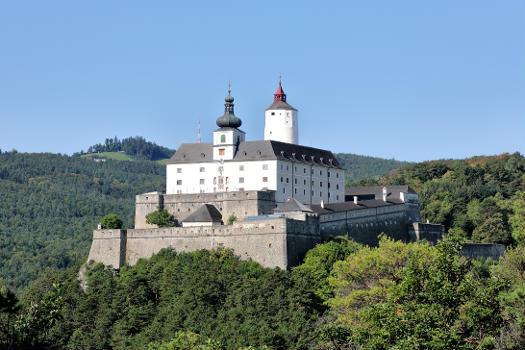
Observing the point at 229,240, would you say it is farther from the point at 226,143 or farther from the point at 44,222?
the point at 44,222

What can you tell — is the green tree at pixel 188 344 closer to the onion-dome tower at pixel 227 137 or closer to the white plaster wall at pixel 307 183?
the white plaster wall at pixel 307 183

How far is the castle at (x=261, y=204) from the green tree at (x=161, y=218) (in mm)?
447

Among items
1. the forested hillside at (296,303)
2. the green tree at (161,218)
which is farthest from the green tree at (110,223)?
the forested hillside at (296,303)

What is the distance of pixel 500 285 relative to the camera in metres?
37.3

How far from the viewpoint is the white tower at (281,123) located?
265 ft

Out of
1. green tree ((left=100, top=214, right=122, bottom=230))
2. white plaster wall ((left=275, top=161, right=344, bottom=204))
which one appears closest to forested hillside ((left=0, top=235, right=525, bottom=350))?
green tree ((left=100, top=214, right=122, bottom=230))

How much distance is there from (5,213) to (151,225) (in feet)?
326

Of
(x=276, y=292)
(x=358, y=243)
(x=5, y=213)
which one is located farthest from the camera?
(x=5, y=213)

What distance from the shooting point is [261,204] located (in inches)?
2793

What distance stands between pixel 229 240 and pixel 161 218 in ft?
28.1

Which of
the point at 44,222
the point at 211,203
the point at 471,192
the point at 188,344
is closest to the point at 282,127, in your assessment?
the point at 211,203

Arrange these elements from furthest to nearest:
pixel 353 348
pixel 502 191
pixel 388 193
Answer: pixel 502 191, pixel 388 193, pixel 353 348

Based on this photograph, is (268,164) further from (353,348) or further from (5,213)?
(5,213)

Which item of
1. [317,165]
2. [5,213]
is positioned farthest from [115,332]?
[5,213]
